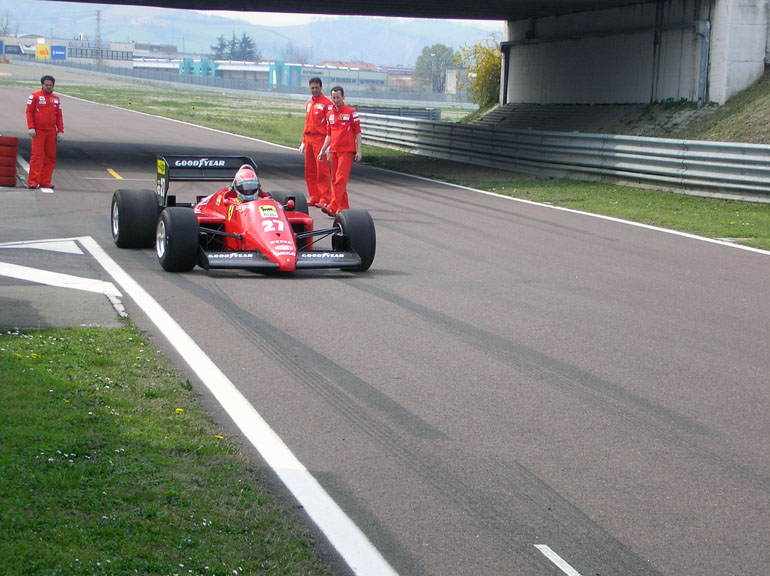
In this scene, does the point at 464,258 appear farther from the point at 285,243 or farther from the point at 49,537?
the point at 49,537

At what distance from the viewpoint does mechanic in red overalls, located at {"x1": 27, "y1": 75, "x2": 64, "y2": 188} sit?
717 inches

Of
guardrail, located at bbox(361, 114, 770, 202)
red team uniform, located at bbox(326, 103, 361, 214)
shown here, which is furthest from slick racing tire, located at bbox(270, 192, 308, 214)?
guardrail, located at bbox(361, 114, 770, 202)

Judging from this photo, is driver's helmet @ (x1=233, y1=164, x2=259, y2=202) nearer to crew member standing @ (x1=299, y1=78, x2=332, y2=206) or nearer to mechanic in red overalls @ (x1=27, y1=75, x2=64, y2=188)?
crew member standing @ (x1=299, y1=78, x2=332, y2=206)

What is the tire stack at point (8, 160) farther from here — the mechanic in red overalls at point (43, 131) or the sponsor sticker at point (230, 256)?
the sponsor sticker at point (230, 256)

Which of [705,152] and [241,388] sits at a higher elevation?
[705,152]

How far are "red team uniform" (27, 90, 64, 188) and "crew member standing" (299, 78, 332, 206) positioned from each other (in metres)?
4.54

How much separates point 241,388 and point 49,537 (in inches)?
97.7

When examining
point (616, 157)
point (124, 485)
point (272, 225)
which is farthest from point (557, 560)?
point (616, 157)

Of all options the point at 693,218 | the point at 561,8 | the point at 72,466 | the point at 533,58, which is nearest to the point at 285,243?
the point at 72,466

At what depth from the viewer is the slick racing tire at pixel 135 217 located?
37.7ft

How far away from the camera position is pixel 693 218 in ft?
54.1

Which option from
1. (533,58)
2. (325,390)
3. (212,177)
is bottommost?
(325,390)

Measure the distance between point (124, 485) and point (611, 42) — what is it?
87.4ft

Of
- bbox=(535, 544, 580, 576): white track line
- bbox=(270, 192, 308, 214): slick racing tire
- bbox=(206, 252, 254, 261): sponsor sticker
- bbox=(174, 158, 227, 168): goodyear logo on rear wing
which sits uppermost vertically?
bbox=(174, 158, 227, 168): goodyear logo on rear wing
